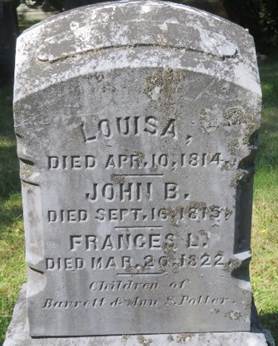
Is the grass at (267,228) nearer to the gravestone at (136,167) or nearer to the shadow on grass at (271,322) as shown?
the shadow on grass at (271,322)

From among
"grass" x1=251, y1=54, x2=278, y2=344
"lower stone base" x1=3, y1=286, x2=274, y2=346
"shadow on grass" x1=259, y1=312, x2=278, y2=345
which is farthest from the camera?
"grass" x1=251, y1=54, x2=278, y2=344

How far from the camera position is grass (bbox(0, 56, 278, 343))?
430 centimetres

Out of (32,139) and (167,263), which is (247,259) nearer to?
(167,263)

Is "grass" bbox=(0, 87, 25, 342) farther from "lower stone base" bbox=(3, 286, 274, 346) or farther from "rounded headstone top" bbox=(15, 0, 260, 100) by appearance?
"rounded headstone top" bbox=(15, 0, 260, 100)

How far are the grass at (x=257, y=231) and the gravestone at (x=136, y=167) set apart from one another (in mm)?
1120

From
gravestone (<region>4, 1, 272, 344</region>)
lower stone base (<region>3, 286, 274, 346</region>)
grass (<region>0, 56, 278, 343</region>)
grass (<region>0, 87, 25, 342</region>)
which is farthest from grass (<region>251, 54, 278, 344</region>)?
grass (<region>0, 87, 25, 342</region>)

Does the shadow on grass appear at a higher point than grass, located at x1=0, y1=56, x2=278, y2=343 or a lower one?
lower

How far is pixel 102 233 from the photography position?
2.96 m

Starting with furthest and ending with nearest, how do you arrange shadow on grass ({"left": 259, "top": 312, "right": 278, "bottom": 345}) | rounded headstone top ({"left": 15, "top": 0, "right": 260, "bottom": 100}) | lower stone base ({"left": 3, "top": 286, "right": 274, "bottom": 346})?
shadow on grass ({"left": 259, "top": 312, "right": 278, "bottom": 345}), lower stone base ({"left": 3, "top": 286, "right": 274, "bottom": 346}), rounded headstone top ({"left": 15, "top": 0, "right": 260, "bottom": 100})

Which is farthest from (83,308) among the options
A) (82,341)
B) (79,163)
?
(79,163)

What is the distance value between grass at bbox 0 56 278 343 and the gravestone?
1.12 meters

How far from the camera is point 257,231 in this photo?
199 inches

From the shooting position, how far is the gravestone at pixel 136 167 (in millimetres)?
2701

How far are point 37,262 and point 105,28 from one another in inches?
40.1
